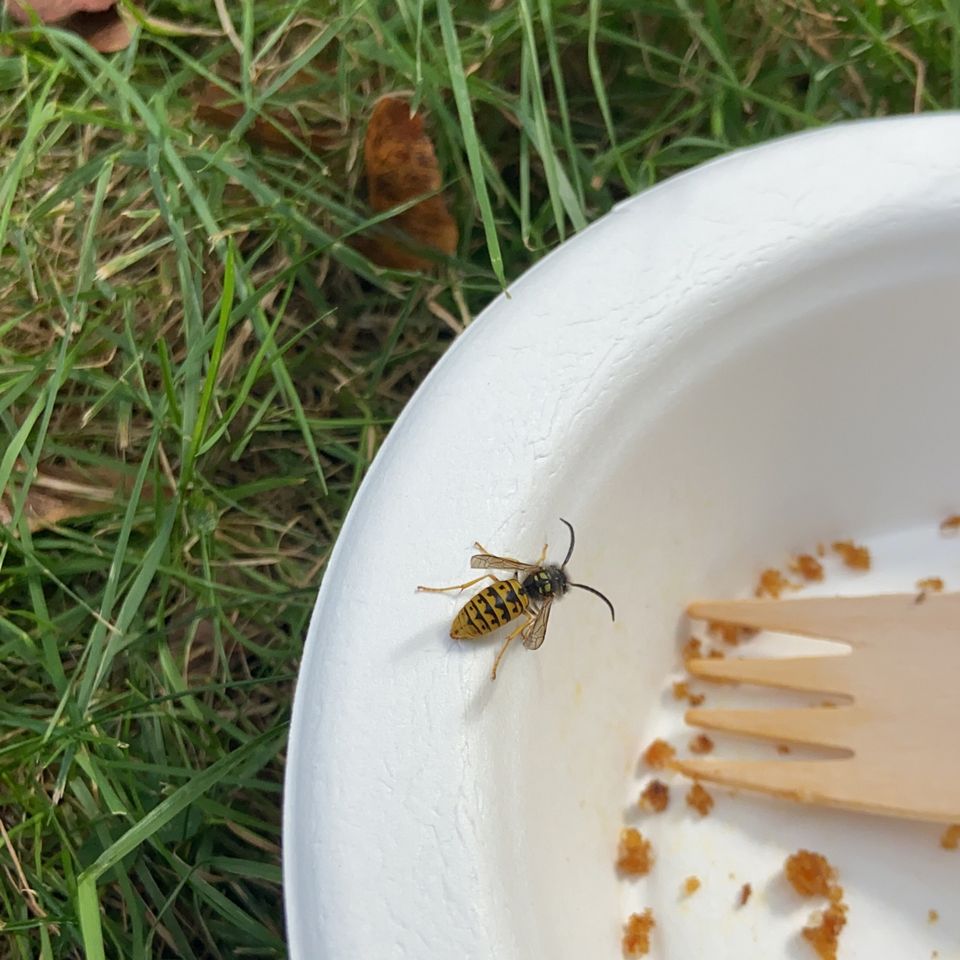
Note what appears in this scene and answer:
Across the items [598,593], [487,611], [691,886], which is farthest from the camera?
[691,886]

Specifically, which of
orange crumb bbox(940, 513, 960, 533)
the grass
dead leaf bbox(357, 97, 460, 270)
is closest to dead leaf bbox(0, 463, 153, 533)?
the grass

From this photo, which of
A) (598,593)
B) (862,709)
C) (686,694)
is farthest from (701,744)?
(598,593)

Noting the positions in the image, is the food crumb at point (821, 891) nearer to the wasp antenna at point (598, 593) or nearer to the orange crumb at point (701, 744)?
the orange crumb at point (701, 744)

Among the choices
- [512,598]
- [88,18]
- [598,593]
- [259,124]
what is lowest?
[598,593]

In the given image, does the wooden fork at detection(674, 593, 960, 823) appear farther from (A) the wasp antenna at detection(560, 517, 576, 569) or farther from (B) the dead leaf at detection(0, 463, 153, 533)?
(B) the dead leaf at detection(0, 463, 153, 533)

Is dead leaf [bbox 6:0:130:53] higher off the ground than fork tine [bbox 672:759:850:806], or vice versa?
dead leaf [bbox 6:0:130:53]

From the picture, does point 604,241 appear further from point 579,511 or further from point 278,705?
point 278,705

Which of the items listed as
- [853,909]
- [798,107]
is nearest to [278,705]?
[853,909]

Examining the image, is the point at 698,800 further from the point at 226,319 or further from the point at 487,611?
the point at 226,319
